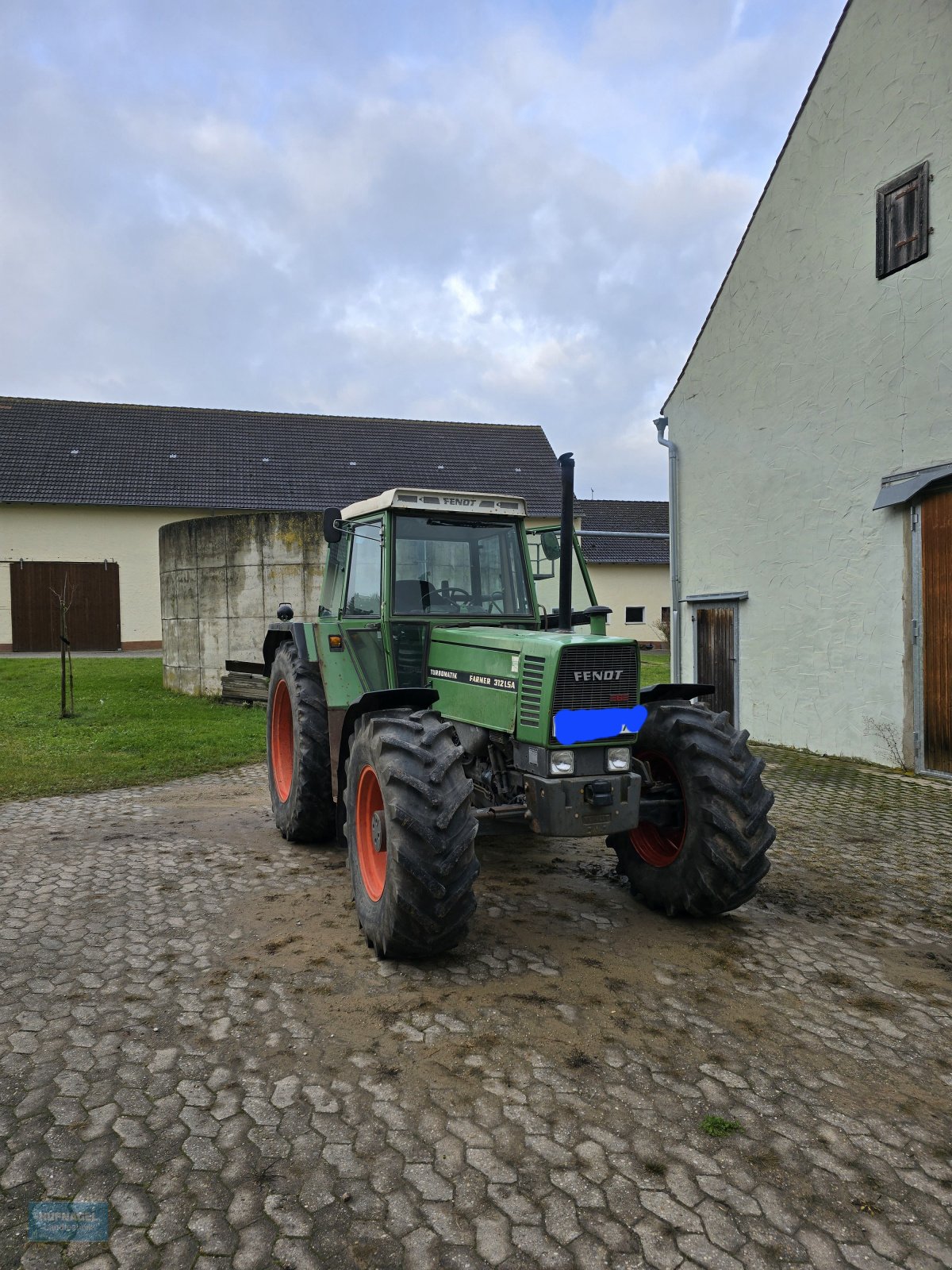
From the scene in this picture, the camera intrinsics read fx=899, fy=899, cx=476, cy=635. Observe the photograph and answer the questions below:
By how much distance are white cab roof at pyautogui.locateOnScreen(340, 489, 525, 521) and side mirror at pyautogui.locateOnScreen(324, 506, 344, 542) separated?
24cm

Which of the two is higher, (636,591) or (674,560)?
(636,591)

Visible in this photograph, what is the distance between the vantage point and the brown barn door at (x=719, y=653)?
11.6 metres

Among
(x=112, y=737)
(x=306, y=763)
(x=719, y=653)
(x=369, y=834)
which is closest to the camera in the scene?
(x=369, y=834)

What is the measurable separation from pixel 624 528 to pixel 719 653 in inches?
1007

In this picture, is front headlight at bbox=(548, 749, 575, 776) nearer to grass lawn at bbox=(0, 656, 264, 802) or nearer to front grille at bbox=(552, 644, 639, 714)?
front grille at bbox=(552, 644, 639, 714)

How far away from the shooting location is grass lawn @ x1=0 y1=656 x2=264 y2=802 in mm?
8711

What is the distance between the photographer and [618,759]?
14.3ft

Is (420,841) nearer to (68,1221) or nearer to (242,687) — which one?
(68,1221)

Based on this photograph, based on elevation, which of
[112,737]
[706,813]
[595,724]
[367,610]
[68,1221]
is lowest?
[68,1221]

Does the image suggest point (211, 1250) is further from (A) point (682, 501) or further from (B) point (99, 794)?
(A) point (682, 501)

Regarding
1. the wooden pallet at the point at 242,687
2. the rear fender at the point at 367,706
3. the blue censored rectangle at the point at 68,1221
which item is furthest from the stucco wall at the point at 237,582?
the blue censored rectangle at the point at 68,1221

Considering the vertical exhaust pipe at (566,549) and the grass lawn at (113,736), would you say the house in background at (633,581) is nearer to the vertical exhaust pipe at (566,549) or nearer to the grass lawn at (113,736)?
the grass lawn at (113,736)

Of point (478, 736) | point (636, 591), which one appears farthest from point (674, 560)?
point (636, 591)

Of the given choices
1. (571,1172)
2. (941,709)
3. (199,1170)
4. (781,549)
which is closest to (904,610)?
(941,709)
